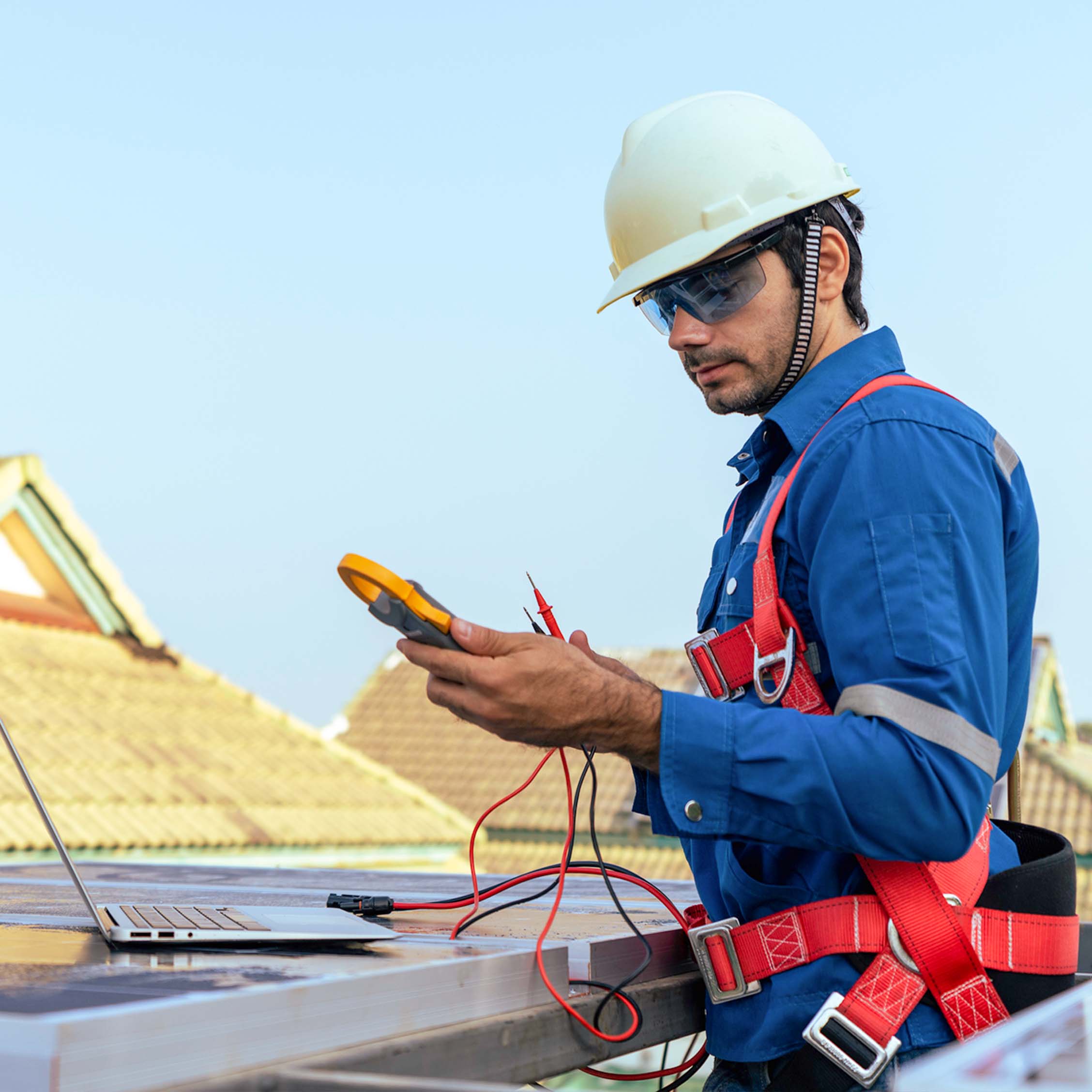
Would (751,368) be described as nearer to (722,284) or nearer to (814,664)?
(722,284)

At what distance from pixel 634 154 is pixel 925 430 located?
891mm

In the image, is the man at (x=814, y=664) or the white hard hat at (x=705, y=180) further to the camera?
the white hard hat at (x=705, y=180)

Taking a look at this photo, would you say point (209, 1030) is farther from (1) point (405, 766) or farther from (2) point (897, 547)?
(1) point (405, 766)

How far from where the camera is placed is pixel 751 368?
7.56 ft

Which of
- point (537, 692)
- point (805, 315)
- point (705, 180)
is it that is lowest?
point (537, 692)

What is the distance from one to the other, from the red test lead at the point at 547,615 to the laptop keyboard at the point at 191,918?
0.59 metres

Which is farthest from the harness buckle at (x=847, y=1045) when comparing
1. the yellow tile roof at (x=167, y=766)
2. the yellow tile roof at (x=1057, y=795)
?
the yellow tile roof at (x=1057, y=795)

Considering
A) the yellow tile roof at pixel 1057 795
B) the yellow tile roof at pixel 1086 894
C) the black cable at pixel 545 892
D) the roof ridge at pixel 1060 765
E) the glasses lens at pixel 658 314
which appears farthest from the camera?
the roof ridge at pixel 1060 765

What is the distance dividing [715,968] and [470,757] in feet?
59.1

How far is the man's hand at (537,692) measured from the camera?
1.75m

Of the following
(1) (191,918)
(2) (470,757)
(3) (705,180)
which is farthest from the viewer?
(2) (470,757)

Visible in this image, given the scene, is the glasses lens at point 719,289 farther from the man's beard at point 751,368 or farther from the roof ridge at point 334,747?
the roof ridge at point 334,747

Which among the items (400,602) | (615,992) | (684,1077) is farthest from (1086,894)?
(400,602)

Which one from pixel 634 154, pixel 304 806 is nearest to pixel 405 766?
pixel 304 806
